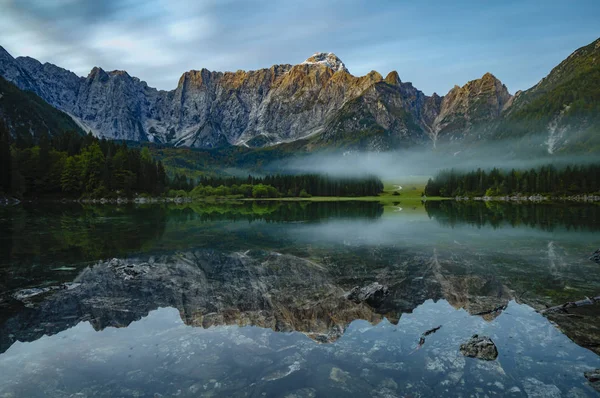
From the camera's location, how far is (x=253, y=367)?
41.6ft

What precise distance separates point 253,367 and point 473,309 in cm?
1278

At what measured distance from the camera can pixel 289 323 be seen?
16969 mm

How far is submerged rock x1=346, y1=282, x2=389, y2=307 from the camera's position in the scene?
20.0 meters

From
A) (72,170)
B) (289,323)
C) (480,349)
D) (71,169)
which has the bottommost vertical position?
(289,323)

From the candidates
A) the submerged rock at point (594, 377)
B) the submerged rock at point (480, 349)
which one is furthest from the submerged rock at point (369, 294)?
the submerged rock at point (594, 377)

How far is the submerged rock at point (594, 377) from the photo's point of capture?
1130 cm

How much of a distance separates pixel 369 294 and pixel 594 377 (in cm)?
1036

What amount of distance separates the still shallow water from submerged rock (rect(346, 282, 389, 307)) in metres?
0.25

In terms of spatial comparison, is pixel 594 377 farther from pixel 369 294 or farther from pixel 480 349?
pixel 369 294

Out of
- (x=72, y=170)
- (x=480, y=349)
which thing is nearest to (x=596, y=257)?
(x=480, y=349)

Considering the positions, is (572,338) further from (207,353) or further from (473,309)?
(207,353)

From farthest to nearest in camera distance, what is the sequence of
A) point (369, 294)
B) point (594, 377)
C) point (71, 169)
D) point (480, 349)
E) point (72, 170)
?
1. point (72, 170)
2. point (71, 169)
3. point (369, 294)
4. point (480, 349)
5. point (594, 377)

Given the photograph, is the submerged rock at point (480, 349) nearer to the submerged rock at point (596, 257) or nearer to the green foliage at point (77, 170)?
the submerged rock at point (596, 257)

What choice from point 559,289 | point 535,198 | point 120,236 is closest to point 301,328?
point 559,289
